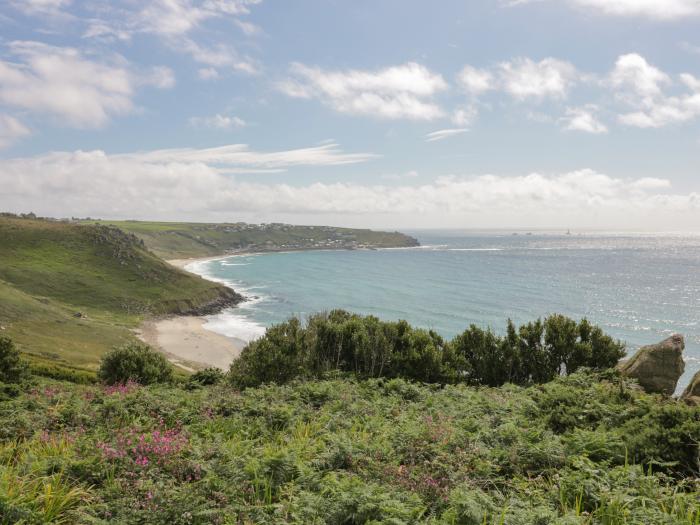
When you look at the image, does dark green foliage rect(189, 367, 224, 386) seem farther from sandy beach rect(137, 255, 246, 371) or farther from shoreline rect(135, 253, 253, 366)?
sandy beach rect(137, 255, 246, 371)

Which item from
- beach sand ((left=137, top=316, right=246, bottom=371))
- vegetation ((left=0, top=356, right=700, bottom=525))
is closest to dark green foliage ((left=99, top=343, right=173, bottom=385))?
vegetation ((left=0, top=356, right=700, bottom=525))

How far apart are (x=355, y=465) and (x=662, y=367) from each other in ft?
68.5

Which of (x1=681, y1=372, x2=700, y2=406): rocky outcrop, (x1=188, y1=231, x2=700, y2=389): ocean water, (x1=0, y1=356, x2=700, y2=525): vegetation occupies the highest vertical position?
(x1=0, y1=356, x2=700, y2=525): vegetation

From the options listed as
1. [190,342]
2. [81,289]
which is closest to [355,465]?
[190,342]

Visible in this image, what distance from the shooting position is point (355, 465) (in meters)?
9.95

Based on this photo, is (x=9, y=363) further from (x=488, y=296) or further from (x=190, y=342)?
(x=488, y=296)

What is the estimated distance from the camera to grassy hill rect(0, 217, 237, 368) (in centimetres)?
6509

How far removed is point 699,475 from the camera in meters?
9.80

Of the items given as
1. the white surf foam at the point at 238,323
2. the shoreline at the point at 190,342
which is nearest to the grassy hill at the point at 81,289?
the shoreline at the point at 190,342

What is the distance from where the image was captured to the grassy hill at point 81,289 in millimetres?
65088

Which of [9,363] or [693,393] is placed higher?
[693,393]

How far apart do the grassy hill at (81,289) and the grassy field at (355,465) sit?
5175cm

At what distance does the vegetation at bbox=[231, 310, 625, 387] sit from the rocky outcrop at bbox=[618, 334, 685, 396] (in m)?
9.00

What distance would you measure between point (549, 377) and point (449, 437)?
85.6ft
